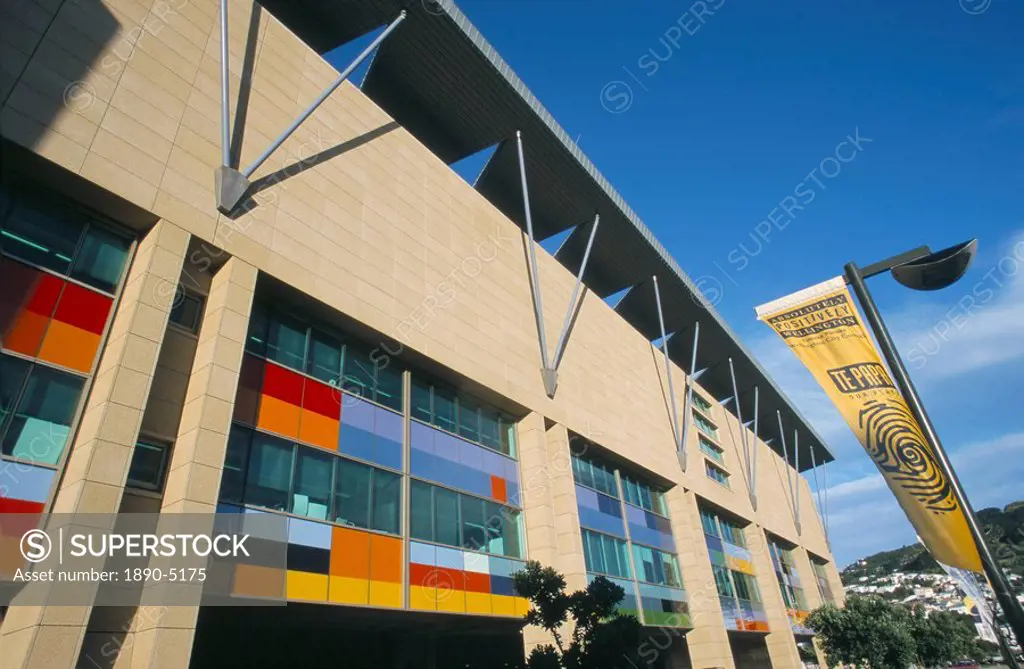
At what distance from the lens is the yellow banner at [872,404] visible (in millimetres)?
7000

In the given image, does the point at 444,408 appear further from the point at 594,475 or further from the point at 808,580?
the point at 808,580

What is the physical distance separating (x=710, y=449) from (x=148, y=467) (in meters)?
41.0

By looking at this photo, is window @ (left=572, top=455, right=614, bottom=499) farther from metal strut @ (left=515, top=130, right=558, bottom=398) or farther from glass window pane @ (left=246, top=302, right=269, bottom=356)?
glass window pane @ (left=246, top=302, right=269, bottom=356)

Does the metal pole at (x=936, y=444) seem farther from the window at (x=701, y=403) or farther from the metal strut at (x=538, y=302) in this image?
the window at (x=701, y=403)

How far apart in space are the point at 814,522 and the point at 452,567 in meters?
60.9

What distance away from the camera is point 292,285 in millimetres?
17562

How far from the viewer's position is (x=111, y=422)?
12203 mm

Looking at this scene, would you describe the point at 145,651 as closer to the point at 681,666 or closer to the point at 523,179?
the point at 523,179

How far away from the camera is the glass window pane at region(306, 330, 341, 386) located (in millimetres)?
18625

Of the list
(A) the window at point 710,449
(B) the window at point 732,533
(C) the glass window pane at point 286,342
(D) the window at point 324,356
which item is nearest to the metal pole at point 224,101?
(D) the window at point 324,356

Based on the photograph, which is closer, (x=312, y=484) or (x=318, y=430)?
(x=312, y=484)

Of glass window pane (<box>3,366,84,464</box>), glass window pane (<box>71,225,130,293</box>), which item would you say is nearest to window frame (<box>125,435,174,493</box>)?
glass window pane (<box>3,366,84,464</box>)

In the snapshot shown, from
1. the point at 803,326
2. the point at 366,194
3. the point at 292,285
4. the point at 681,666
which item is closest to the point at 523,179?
the point at 366,194

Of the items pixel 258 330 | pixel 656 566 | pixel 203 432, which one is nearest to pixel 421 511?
pixel 258 330
